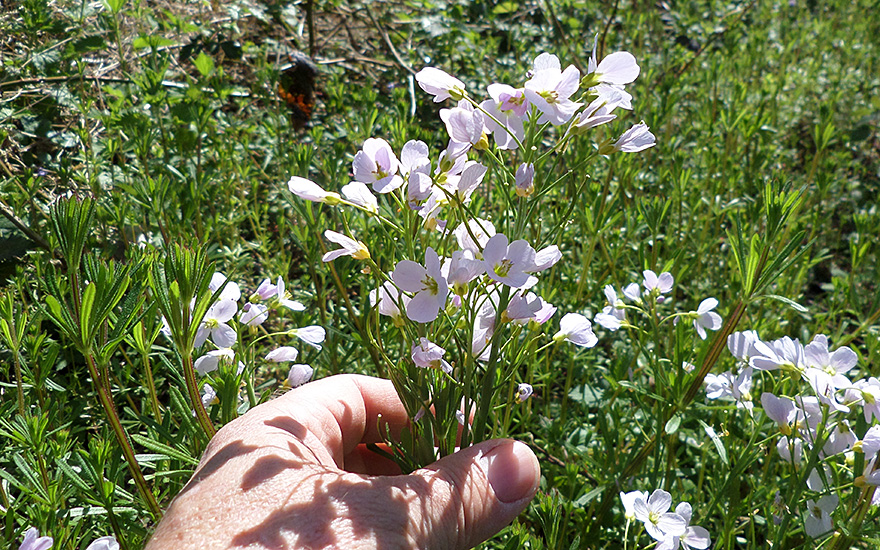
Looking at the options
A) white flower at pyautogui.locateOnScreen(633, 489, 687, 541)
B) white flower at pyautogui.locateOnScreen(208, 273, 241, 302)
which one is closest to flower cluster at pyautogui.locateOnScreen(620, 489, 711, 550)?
white flower at pyautogui.locateOnScreen(633, 489, 687, 541)

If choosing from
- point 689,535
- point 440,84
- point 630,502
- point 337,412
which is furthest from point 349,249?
point 689,535

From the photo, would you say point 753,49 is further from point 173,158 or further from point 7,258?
point 7,258

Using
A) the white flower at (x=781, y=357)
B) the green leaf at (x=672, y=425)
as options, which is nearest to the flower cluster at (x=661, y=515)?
the green leaf at (x=672, y=425)

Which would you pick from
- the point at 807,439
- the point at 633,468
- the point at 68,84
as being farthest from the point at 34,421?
the point at 68,84

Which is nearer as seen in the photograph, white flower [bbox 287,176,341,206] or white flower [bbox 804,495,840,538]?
white flower [bbox 287,176,341,206]

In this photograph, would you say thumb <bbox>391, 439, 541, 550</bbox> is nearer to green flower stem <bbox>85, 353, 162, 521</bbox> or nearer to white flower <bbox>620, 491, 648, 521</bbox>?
white flower <bbox>620, 491, 648, 521</bbox>

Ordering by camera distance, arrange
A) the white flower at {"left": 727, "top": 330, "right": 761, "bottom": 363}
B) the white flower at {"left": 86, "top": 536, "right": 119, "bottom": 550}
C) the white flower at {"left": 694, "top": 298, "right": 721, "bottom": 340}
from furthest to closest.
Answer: the white flower at {"left": 694, "top": 298, "right": 721, "bottom": 340}
the white flower at {"left": 727, "top": 330, "right": 761, "bottom": 363}
the white flower at {"left": 86, "top": 536, "right": 119, "bottom": 550}
